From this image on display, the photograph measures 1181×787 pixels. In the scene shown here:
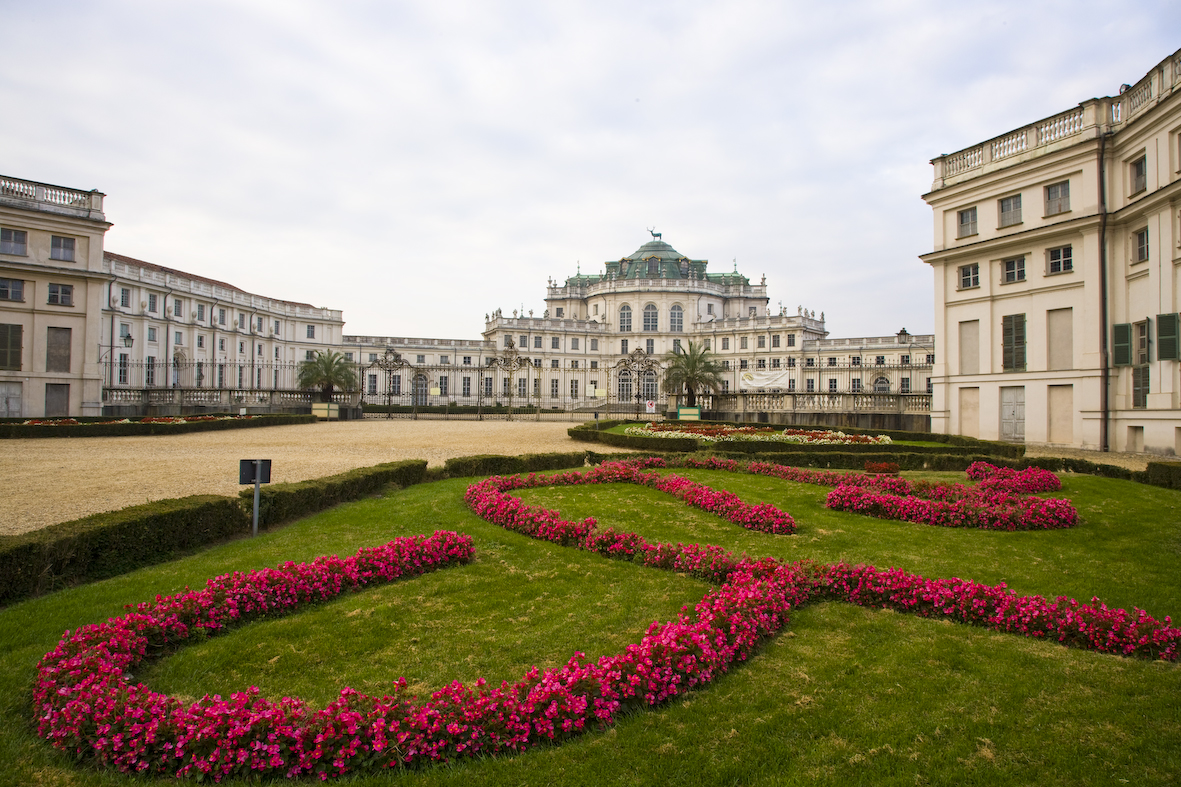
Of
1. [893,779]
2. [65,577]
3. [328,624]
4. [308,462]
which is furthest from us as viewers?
[308,462]

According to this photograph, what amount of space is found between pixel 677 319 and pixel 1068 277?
59.6 meters

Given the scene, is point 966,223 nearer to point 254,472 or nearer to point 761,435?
point 761,435

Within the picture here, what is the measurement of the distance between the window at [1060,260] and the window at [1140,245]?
1.70 meters

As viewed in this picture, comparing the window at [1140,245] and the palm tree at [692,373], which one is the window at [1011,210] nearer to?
the window at [1140,245]

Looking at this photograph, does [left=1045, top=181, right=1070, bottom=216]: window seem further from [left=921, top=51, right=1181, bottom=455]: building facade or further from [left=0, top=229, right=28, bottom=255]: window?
[left=0, top=229, right=28, bottom=255]: window

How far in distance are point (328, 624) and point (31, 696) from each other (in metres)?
1.93

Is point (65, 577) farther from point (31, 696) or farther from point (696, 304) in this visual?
point (696, 304)

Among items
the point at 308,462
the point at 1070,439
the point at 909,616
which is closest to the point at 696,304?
the point at 1070,439

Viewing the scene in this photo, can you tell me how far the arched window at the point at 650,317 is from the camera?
79.8 metres

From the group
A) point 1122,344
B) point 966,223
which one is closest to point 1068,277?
point 1122,344

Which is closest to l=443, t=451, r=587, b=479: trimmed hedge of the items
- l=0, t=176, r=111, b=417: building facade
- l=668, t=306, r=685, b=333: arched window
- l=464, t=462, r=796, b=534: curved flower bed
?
l=464, t=462, r=796, b=534: curved flower bed

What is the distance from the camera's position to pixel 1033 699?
4.14m

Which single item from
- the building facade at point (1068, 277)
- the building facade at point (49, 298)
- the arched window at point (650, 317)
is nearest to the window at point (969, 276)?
the building facade at point (1068, 277)

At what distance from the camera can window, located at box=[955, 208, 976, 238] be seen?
23.8m
